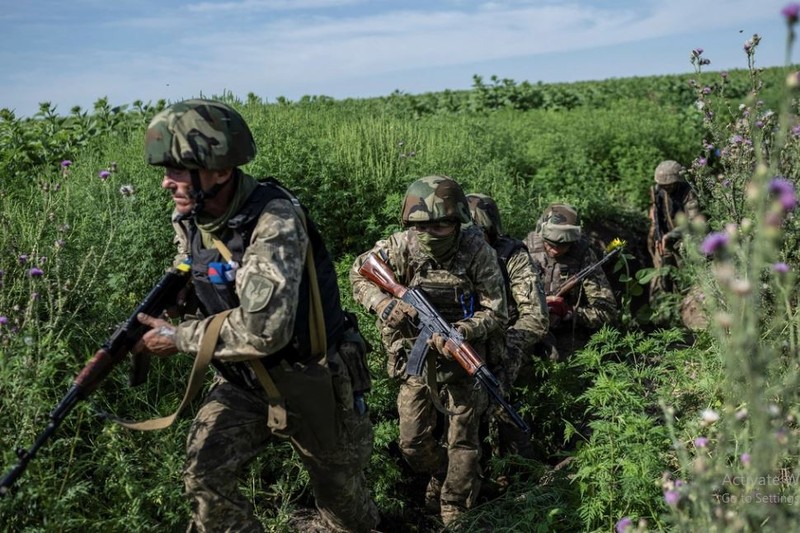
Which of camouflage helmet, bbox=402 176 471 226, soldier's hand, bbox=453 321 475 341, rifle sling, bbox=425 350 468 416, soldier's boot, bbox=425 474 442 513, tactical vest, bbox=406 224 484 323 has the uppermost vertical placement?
camouflage helmet, bbox=402 176 471 226

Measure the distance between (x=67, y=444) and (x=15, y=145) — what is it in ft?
13.5

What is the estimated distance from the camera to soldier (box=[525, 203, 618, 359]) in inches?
247

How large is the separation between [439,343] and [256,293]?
70.3 inches

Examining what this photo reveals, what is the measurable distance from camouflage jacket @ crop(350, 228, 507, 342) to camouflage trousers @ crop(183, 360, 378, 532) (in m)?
1.22

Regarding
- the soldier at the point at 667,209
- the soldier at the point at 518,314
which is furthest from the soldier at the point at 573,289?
the soldier at the point at 667,209

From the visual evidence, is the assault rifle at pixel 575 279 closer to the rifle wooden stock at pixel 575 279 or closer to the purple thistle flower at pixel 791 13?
the rifle wooden stock at pixel 575 279

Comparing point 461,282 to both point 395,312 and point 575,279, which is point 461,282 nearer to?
point 395,312

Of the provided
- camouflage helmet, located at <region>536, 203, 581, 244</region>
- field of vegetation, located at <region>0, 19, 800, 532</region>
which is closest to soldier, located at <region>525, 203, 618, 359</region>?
camouflage helmet, located at <region>536, 203, 581, 244</region>

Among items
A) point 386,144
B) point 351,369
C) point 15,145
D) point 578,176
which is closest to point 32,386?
point 351,369

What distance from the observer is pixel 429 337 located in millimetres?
4574

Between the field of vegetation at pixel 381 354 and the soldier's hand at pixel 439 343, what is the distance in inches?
23.5

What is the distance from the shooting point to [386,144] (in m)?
7.86

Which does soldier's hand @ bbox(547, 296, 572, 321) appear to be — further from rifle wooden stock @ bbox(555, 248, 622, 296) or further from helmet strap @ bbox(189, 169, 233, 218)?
helmet strap @ bbox(189, 169, 233, 218)

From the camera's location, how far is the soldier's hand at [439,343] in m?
4.51
